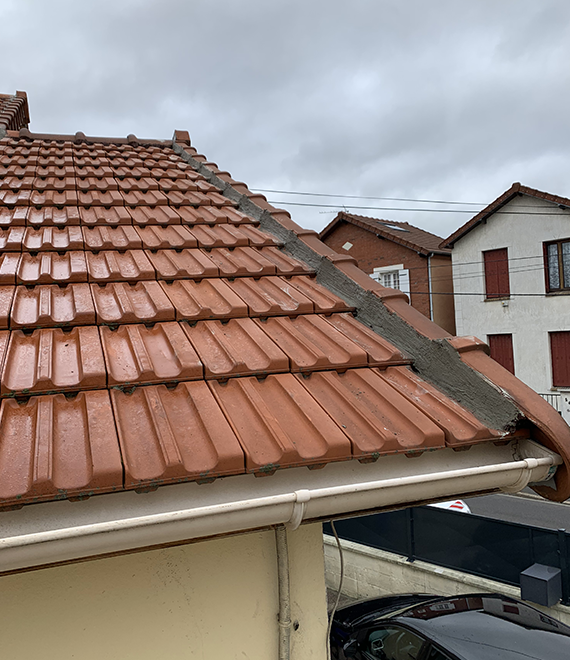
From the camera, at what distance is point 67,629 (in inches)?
74.7

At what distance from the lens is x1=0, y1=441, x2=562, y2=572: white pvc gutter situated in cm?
151

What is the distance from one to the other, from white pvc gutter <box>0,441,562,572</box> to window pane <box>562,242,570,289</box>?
18.0 meters

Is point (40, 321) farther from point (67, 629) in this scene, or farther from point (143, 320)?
point (67, 629)

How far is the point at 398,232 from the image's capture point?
2352 centimetres

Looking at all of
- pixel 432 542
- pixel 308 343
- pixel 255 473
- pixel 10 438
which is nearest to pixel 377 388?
pixel 308 343

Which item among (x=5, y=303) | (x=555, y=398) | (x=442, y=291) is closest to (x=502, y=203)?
(x=442, y=291)

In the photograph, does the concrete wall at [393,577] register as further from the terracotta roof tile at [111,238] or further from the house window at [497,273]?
the house window at [497,273]

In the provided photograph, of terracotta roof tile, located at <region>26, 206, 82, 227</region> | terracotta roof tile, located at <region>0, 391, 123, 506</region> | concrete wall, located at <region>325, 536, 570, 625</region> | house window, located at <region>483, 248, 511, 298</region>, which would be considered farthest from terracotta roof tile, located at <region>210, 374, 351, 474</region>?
house window, located at <region>483, 248, 511, 298</region>

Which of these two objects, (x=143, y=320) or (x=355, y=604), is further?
(x=355, y=604)

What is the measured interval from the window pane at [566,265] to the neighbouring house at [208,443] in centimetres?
1740

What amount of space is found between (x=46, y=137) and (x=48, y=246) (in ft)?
11.5

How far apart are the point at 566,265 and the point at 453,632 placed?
16292 mm

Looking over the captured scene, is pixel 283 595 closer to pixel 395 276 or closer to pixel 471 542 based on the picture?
pixel 471 542

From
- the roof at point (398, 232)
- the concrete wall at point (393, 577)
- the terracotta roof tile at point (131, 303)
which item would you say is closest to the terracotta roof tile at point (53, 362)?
the terracotta roof tile at point (131, 303)
